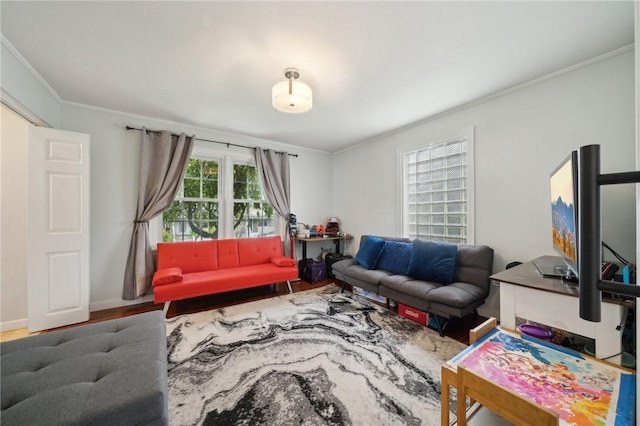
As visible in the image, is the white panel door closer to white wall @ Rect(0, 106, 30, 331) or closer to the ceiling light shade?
white wall @ Rect(0, 106, 30, 331)

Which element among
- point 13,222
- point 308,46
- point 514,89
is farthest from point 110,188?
point 514,89

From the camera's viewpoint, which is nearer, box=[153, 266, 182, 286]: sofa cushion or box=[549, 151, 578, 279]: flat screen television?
box=[549, 151, 578, 279]: flat screen television

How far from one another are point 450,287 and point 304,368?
1.64m

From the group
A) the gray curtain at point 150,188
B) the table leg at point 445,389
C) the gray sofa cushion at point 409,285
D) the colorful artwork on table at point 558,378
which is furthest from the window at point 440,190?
the gray curtain at point 150,188

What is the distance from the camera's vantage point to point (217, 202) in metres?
3.79

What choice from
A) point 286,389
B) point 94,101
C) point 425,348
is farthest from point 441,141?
point 94,101

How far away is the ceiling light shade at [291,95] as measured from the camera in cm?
198

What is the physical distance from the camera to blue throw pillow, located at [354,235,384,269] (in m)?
3.29

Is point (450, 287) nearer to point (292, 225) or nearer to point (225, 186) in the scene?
point (292, 225)

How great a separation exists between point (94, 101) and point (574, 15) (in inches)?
180

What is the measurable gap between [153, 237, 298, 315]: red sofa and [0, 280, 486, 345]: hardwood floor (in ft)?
1.00

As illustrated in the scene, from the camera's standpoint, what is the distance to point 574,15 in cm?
157

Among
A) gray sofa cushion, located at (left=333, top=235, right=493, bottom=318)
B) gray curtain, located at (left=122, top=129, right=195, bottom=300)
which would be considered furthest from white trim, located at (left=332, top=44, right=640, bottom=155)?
gray curtain, located at (left=122, top=129, right=195, bottom=300)

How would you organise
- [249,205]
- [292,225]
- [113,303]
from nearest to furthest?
[113,303], [249,205], [292,225]
